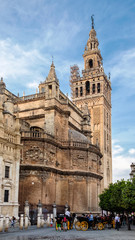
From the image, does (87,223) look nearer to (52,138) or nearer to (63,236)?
(63,236)

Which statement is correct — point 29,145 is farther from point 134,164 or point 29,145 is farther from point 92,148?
point 134,164

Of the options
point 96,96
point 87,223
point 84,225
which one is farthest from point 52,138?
point 96,96

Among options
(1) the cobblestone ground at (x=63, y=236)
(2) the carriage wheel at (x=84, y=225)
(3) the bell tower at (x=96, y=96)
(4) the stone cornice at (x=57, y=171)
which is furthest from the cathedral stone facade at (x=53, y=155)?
(3) the bell tower at (x=96, y=96)

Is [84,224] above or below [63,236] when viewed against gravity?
below

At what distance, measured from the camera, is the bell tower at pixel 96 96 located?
190 ft

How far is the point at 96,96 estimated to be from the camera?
6128 cm

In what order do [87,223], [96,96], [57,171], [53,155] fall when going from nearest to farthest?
1. [87,223]
2. [57,171]
3. [53,155]
4. [96,96]

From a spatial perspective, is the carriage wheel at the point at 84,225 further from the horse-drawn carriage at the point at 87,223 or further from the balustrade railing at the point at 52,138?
the balustrade railing at the point at 52,138

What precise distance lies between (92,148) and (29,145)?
29.9 ft

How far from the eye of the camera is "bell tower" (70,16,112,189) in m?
57.9

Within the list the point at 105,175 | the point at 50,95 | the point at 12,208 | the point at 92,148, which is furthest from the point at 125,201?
the point at 105,175

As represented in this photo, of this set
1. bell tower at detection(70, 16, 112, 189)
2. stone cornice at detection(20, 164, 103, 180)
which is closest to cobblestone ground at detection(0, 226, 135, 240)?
stone cornice at detection(20, 164, 103, 180)

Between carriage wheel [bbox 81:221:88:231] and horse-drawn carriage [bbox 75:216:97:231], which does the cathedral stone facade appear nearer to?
horse-drawn carriage [bbox 75:216:97:231]

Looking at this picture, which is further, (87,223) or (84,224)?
(87,223)
